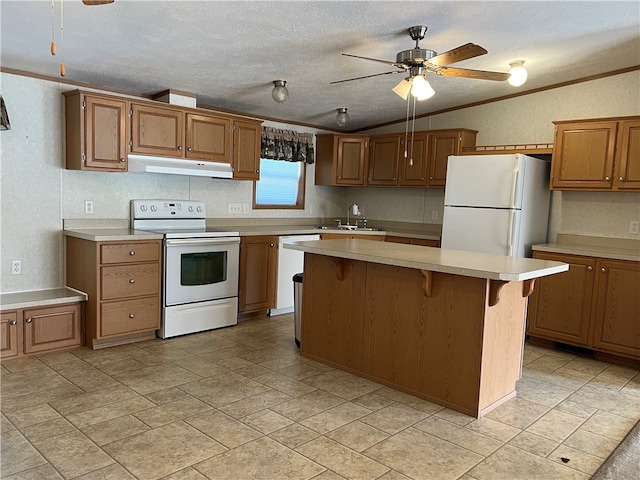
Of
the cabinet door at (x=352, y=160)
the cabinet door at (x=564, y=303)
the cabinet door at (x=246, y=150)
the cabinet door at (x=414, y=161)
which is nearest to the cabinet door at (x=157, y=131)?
the cabinet door at (x=246, y=150)

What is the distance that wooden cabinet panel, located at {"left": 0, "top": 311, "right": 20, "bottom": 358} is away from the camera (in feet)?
11.7

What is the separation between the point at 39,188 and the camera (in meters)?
4.04

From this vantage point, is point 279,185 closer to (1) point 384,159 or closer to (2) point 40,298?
(1) point 384,159

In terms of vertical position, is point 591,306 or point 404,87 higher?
point 404,87

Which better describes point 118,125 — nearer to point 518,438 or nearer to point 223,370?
point 223,370

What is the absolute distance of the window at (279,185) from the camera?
229 inches

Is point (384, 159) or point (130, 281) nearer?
point (130, 281)

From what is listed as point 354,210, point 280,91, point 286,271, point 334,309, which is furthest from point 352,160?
point 334,309

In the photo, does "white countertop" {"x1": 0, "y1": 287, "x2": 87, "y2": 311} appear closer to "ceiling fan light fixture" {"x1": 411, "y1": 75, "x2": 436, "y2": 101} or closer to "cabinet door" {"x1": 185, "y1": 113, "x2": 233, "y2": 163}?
"cabinet door" {"x1": 185, "y1": 113, "x2": 233, "y2": 163}

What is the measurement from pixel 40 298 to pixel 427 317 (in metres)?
2.91

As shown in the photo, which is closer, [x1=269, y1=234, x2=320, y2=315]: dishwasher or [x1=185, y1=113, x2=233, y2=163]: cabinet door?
[x1=185, y1=113, x2=233, y2=163]: cabinet door

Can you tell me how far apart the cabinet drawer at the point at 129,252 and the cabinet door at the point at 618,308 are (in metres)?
3.72

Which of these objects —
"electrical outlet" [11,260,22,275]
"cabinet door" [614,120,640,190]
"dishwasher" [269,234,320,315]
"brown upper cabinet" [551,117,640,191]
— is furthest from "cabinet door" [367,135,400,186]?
"electrical outlet" [11,260,22,275]

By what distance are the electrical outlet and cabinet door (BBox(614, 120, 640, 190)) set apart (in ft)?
16.4
